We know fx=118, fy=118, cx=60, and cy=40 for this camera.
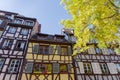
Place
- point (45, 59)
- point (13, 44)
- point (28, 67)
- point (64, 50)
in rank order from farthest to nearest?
point (64, 50) < point (13, 44) < point (45, 59) < point (28, 67)

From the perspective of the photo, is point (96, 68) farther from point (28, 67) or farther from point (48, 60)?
point (28, 67)

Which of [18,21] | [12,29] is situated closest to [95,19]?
[12,29]

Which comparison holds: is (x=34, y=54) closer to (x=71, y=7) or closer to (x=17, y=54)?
(x=17, y=54)

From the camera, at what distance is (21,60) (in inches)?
478

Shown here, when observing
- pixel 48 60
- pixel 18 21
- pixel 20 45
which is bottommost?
pixel 48 60

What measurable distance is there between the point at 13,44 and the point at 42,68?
427 cm

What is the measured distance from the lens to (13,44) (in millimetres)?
13086

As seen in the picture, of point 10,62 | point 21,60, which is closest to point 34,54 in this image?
point 21,60

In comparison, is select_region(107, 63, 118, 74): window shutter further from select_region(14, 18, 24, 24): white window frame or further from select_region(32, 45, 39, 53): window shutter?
select_region(14, 18, 24, 24): white window frame

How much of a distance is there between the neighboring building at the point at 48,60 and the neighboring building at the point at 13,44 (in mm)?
772

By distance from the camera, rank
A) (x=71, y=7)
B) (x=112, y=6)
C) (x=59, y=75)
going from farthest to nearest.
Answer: (x=59, y=75) < (x=71, y=7) < (x=112, y=6)

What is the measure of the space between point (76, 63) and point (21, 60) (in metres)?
5.88

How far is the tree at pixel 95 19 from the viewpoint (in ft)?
19.0

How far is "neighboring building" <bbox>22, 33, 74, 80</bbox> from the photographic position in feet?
37.5
